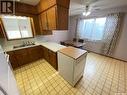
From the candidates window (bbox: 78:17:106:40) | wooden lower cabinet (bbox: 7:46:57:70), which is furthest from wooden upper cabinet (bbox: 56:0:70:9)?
window (bbox: 78:17:106:40)

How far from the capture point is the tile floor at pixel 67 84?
194cm

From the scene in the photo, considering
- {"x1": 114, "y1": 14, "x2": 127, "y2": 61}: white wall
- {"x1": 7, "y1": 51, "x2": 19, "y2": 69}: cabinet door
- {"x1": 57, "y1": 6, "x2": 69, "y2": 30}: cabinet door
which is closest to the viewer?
{"x1": 57, "y1": 6, "x2": 69, "y2": 30}: cabinet door

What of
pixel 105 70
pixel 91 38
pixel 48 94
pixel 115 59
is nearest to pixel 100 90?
pixel 105 70

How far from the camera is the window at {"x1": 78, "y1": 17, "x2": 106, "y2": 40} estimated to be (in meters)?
4.09

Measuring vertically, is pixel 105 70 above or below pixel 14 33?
below

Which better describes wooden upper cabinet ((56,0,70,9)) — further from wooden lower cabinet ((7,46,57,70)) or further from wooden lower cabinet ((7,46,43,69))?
wooden lower cabinet ((7,46,43,69))

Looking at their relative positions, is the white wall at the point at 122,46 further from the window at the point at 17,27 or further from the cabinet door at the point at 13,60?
the cabinet door at the point at 13,60

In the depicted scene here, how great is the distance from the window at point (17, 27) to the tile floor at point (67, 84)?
1378 mm

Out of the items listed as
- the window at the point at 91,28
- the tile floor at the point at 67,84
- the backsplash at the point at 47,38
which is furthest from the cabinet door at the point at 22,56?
the window at the point at 91,28

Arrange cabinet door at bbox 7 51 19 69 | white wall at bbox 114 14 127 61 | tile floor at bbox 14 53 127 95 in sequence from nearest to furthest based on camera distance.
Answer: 1. tile floor at bbox 14 53 127 95
2. cabinet door at bbox 7 51 19 69
3. white wall at bbox 114 14 127 61

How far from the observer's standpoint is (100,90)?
77.4 inches

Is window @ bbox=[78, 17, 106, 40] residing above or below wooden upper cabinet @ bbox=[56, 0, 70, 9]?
below

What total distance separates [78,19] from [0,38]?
426 centimetres

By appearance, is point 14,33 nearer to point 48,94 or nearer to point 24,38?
point 24,38
